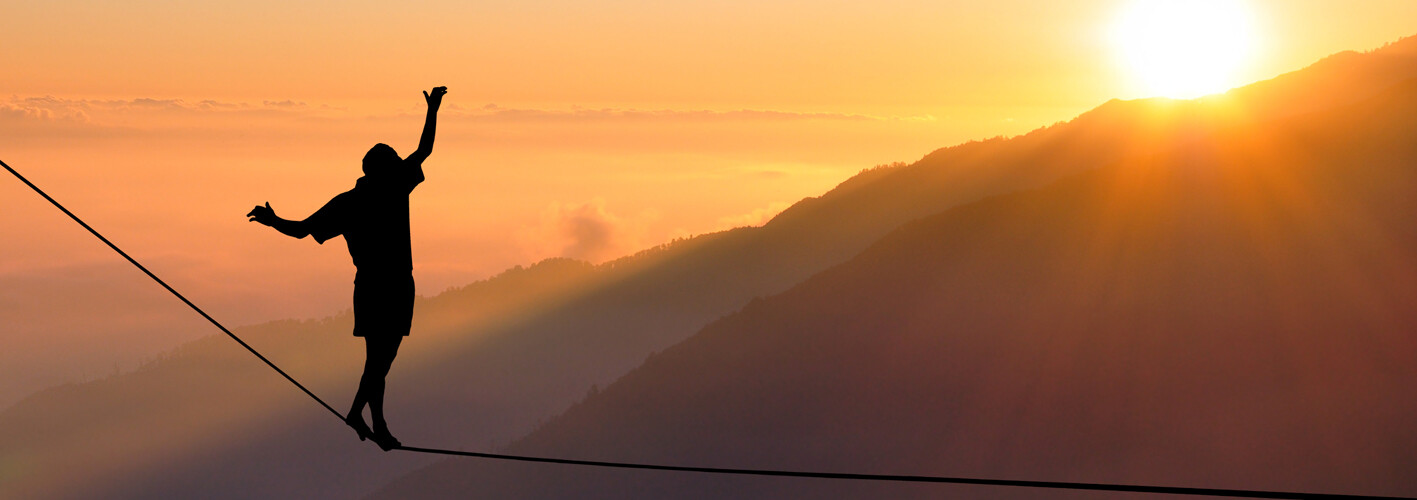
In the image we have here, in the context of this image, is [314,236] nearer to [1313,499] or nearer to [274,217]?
[274,217]

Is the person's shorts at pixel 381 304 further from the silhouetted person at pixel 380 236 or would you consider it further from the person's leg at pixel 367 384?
the person's leg at pixel 367 384

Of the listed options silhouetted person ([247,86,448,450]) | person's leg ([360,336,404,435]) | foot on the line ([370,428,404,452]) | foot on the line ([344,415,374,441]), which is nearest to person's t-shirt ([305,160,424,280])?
silhouetted person ([247,86,448,450])

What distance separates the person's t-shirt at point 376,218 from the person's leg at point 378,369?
2.14 ft

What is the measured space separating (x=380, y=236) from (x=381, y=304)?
0.62 metres

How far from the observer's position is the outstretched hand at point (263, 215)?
33.1 ft

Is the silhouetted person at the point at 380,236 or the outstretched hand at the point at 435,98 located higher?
the outstretched hand at the point at 435,98

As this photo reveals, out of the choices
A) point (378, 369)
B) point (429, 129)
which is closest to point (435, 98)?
point (429, 129)

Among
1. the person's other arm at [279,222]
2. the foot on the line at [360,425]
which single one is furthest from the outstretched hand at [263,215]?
the foot on the line at [360,425]

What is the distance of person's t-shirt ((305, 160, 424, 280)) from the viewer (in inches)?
425

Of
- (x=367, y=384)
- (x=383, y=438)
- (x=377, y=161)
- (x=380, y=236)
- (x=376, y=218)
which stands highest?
(x=377, y=161)

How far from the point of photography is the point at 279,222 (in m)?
10.3

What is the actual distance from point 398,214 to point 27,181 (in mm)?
2961

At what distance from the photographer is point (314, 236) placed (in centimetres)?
1062

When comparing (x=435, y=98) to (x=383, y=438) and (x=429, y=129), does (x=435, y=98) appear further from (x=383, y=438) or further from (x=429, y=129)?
(x=383, y=438)
